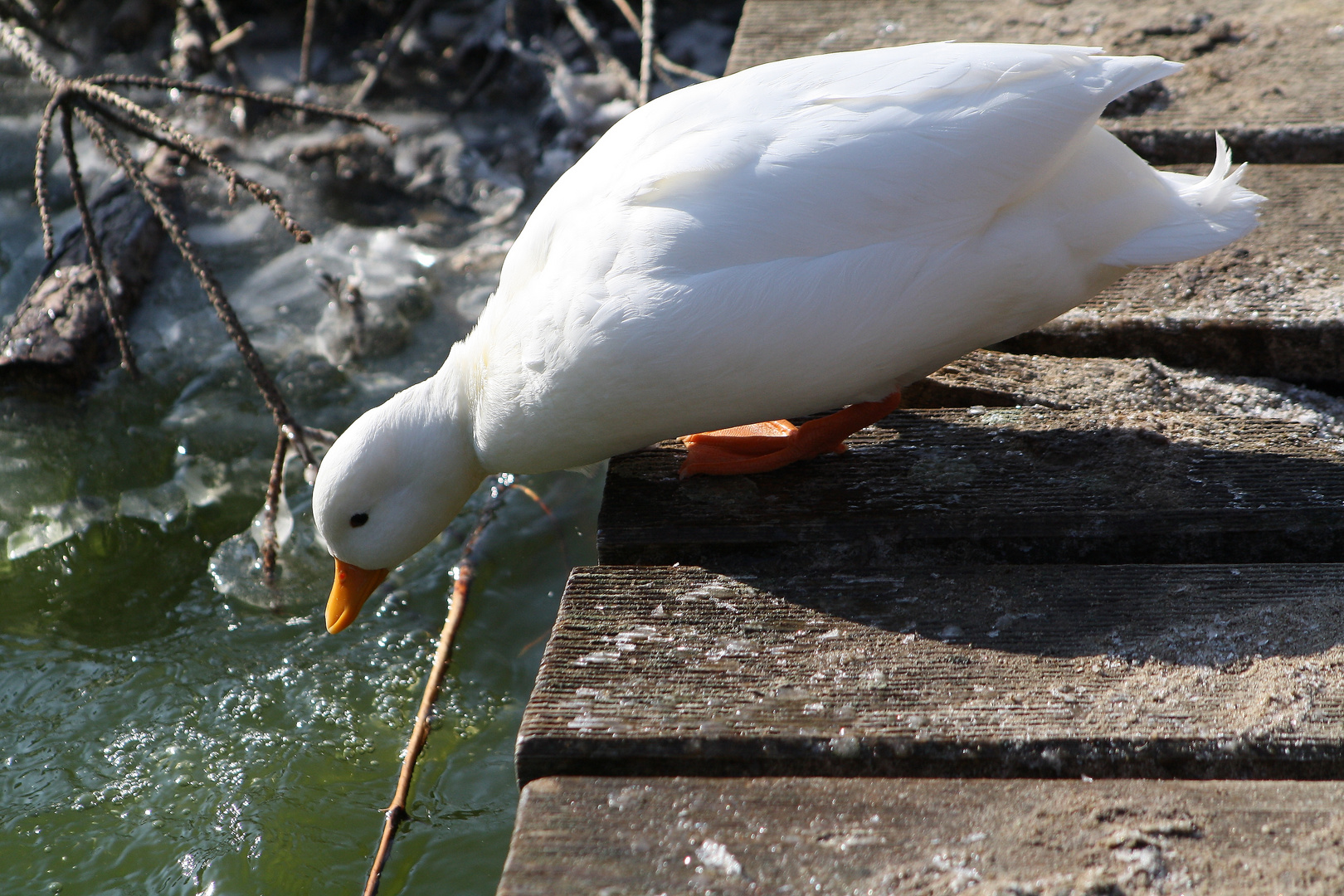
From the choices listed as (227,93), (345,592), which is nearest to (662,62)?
(227,93)

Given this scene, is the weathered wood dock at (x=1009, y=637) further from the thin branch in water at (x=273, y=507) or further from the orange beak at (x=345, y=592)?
the thin branch in water at (x=273, y=507)

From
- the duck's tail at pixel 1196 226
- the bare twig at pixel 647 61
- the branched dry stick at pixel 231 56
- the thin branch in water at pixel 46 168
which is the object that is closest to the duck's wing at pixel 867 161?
the duck's tail at pixel 1196 226

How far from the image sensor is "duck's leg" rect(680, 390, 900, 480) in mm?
2113

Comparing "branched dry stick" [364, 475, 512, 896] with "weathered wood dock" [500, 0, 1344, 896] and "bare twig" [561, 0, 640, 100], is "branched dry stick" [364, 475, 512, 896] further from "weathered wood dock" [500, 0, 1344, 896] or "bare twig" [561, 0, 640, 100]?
"bare twig" [561, 0, 640, 100]

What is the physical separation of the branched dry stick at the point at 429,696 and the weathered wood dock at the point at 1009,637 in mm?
692

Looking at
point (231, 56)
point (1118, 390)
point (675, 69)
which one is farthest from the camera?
point (231, 56)

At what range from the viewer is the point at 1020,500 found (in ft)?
6.28

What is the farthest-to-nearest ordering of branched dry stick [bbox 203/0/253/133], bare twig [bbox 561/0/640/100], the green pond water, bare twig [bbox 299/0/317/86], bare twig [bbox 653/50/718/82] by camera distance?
branched dry stick [bbox 203/0/253/133] < bare twig [bbox 299/0/317/86] < bare twig [bbox 561/0/640/100] < bare twig [bbox 653/50/718/82] < the green pond water

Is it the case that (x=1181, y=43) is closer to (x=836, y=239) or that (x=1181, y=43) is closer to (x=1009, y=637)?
(x=836, y=239)

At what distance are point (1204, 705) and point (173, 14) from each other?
708 cm

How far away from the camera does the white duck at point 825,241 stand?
1.95m

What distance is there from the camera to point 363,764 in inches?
102

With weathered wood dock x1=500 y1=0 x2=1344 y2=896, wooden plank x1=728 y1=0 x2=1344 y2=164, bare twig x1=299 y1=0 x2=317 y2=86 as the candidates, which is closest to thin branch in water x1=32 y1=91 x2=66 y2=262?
weathered wood dock x1=500 y1=0 x2=1344 y2=896

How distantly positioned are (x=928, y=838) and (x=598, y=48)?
488 centimetres
